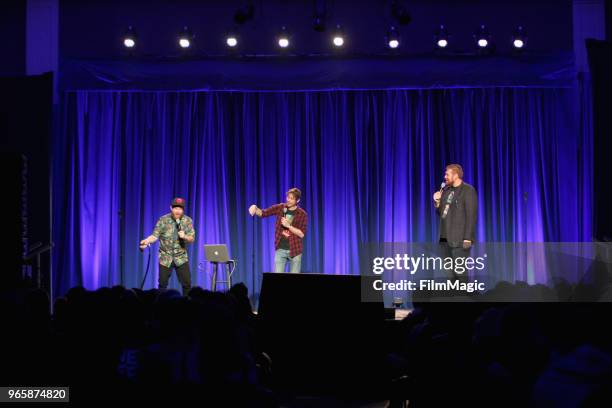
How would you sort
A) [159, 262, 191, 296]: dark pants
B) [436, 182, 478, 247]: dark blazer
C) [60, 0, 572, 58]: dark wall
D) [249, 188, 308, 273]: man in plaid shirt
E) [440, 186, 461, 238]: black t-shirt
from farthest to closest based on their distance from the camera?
[60, 0, 572, 58]: dark wall, [249, 188, 308, 273]: man in plaid shirt, [159, 262, 191, 296]: dark pants, [440, 186, 461, 238]: black t-shirt, [436, 182, 478, 247]: dark blazer

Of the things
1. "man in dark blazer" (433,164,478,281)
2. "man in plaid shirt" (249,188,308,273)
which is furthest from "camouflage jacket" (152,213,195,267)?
"man in dark blazer" (433,164,478,281)

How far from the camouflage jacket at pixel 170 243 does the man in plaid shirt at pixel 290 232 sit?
1186 millimetres

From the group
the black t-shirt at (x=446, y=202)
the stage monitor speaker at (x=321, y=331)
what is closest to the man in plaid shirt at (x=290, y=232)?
the black t-shirt at (x=446, y=202)

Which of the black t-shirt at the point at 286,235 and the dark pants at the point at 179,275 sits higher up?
the black t-shirt at the point at 286,235

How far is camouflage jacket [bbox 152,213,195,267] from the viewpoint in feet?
35.5

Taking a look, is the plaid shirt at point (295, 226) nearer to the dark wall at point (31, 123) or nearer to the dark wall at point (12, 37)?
the dark wall at point (31, 123)

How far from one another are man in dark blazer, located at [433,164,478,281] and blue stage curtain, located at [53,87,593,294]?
10.6 feet

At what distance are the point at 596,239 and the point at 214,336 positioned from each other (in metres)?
8.80

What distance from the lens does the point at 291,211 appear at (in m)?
11.0

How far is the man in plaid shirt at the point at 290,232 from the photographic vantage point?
428 inches

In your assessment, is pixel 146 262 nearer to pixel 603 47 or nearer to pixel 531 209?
pixel 531 209

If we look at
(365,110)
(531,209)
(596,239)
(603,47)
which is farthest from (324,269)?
(603,47)

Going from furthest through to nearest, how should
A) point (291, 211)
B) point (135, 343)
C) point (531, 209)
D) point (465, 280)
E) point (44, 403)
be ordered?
point (531, 209) < point (291, 211) < point (465, 280) < point (135, 343) < point (44, 403)

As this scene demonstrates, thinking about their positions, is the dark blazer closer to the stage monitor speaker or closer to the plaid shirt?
the plaid shirt
